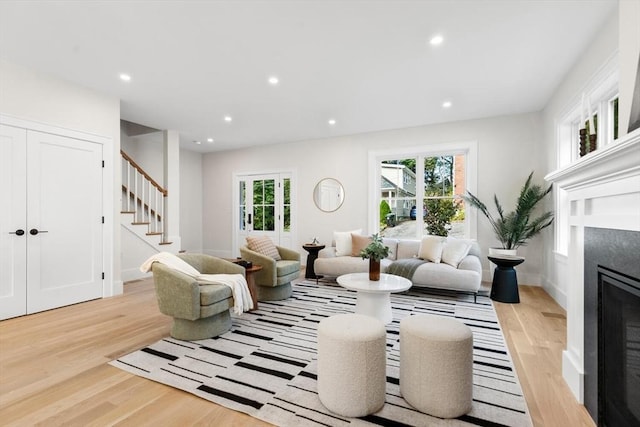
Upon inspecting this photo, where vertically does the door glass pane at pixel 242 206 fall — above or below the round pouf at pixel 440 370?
above

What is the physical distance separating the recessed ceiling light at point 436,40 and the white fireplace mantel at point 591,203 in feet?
5.13

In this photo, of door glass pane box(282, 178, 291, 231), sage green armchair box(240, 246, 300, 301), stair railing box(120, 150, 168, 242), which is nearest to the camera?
sage green armchair box(240, 246, 300, 301)

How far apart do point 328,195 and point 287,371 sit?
4.51 m

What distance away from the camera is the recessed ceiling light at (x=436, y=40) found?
2.77 meters

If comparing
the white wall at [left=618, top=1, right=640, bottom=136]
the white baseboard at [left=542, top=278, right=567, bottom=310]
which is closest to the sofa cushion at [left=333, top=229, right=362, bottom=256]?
the white baseboard at [left=542, top=278, right=567, bottom=310]

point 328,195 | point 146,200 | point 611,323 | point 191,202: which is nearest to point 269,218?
point 328,195

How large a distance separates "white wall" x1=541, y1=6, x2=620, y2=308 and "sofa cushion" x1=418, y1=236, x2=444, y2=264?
1436 mm

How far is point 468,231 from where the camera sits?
522cm

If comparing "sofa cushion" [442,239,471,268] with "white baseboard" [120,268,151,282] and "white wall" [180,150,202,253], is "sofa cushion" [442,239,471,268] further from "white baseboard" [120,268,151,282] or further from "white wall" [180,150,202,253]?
"white wall" [180,150,202,253]

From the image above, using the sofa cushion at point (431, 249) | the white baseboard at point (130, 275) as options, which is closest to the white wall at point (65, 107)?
the white baseboard at point (130, 275)

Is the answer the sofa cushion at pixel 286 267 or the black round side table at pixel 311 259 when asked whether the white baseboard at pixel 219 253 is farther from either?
the sofa cushion at pixel 286 267

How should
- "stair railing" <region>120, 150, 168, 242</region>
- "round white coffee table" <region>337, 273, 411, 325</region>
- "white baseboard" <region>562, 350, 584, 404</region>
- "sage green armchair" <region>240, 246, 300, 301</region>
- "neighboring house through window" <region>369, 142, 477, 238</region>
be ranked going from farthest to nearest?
"stair railing" <region>120, 150, 168, 242</region>, "neighboring house through window" <region>369, 142, 477, 238</region>, "sage green armchair" <region>240, 246, 300, 301</region>, "round white coffee table" <region>337, 273, 411, 325</region>, "white baseboard" <region>562, 350, 584, 404</region>

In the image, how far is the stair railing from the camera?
5551 millimetres

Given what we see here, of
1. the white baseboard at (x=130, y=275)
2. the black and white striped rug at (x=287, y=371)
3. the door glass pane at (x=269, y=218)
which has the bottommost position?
the black and white striped rug at (x=287, y=371)
